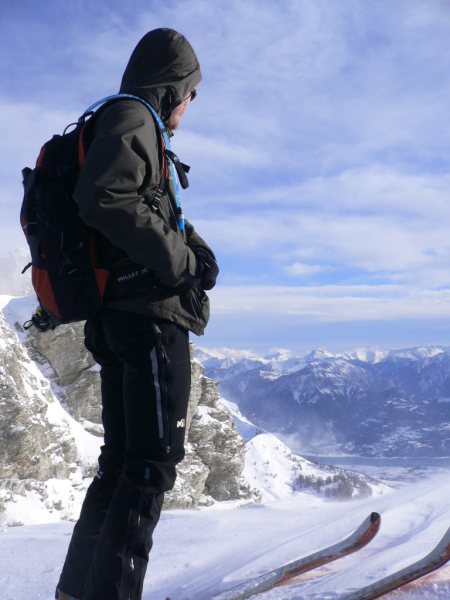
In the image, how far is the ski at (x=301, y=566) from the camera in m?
3.99

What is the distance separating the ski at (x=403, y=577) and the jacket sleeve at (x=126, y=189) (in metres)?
2.55

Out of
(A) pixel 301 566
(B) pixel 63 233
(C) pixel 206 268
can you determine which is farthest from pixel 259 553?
(B) pixel 63 233

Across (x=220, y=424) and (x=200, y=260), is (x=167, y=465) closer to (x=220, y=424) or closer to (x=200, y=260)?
(x=200, y=260)

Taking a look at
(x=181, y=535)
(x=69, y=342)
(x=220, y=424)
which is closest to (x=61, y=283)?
(x=181, y=535)

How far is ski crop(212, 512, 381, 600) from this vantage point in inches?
157

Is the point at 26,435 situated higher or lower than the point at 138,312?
lower

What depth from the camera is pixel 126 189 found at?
9.66 feet

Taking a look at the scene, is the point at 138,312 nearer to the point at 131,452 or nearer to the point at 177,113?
the point at 131,452

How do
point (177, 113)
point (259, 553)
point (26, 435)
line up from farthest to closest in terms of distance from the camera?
point (26, 435) → point (259, 553) → point (177, 113)

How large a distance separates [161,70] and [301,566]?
4139mm

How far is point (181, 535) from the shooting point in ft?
22.0

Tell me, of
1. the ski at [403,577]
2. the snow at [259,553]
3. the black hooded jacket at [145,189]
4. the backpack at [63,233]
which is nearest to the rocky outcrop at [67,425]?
the snow at [259,553]

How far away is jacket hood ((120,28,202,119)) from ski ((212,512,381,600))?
12.1ft

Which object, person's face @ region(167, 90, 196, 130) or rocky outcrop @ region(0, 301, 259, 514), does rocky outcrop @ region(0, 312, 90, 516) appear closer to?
rocky outcrop @ region(0, 301, 259, 514)
